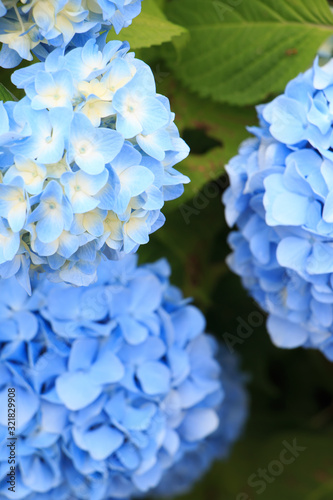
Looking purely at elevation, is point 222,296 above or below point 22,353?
below

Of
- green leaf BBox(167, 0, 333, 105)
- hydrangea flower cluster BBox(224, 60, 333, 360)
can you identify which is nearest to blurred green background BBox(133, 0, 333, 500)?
green leaf BBox(167, 0, 333, 105)

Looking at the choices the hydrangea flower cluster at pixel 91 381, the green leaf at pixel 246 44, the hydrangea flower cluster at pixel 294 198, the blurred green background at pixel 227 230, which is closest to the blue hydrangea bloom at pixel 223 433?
the blurred green background at pixel 227 230

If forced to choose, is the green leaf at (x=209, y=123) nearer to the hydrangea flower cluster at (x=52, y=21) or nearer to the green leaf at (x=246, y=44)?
the green leaf at (x=246, y=44)

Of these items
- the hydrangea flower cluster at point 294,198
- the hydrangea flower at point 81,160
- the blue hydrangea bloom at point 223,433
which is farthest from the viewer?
the blue hydrangea bloom at point 223,433

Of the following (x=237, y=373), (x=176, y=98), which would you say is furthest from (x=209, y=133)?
(x=237, y=373)

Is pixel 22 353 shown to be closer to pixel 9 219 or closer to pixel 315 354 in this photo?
pixel 9 219

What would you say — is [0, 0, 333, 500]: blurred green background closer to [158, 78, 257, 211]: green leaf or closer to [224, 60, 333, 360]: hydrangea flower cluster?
[158, 78, 257, 211]: green leaf

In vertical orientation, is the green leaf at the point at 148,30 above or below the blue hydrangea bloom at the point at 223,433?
above
